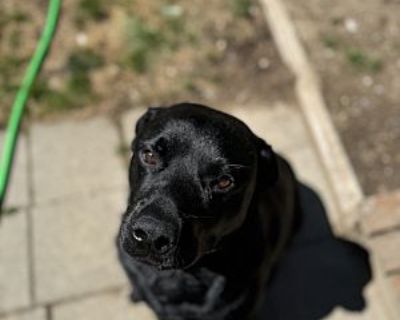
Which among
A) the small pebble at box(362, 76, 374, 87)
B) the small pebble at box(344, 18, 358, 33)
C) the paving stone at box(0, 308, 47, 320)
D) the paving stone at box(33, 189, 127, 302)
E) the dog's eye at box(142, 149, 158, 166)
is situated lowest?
the paving stone at box(0, 308, 47, 320)

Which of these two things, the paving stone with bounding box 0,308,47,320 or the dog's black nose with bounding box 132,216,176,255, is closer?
the dog's black nose with bounding box 132,216,176,255

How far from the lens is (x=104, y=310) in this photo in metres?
4.30

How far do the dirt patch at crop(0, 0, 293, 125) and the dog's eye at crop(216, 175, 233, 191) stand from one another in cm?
208

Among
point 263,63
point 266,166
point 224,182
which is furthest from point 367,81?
point 224,182

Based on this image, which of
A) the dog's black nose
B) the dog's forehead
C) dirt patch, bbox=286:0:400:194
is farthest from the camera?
dirt patch, bbox=286:0:400:194

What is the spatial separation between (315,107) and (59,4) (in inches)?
85.2

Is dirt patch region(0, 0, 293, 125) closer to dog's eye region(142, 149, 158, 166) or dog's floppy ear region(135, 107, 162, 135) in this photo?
dog's floppy ear region(135, 107, 162, 135)

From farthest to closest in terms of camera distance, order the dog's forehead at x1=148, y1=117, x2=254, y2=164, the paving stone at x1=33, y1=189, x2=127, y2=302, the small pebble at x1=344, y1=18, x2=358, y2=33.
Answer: the small pebble at x1=344, y1=18, x2=358, y2=33
the paving stone at x1=33, y1=189, x2=127, y2=302
the dog's forehead at x1=148, y1=117, x2=254, y2=164

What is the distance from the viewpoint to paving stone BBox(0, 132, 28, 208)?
15.4 ft

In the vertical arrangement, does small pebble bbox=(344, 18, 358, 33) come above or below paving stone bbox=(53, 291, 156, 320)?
above

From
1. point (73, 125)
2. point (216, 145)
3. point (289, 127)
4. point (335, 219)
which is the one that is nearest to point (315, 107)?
point (289, 127)

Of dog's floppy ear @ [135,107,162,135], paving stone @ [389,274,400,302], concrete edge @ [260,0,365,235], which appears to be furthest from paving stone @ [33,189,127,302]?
paving stone @ [389,274,400,302]

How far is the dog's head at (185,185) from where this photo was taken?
2918 mm

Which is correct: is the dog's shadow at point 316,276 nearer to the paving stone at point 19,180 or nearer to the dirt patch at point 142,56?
the dirt patch at point 142,56
